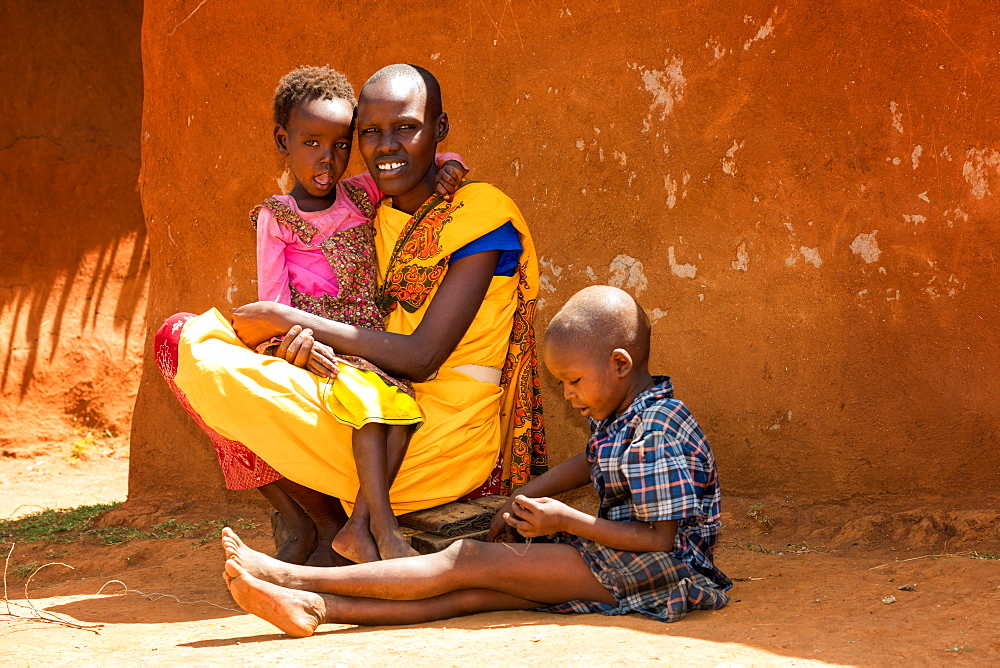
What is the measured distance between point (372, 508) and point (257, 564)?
0.47 meters

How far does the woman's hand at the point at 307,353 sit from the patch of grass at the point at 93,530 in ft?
4.76

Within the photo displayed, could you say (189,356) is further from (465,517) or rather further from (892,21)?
(892,21)

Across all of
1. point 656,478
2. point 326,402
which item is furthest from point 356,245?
point 656,478

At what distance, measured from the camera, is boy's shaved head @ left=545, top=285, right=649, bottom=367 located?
270 centimetres

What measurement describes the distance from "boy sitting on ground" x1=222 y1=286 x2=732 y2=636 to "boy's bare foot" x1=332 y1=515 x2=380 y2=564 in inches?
11.3

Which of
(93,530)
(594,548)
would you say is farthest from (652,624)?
(93,530)

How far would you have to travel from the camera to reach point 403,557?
9.11 feet

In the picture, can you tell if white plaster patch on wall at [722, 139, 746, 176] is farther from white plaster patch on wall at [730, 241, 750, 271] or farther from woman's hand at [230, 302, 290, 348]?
woman's hand at [230, 302, 290, 348]

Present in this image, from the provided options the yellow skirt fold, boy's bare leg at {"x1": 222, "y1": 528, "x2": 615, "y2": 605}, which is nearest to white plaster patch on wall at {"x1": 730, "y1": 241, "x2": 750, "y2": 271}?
the yellow skirt fold

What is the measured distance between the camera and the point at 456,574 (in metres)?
2.63

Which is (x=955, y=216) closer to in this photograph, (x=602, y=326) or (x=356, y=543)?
(x=602, y=326)

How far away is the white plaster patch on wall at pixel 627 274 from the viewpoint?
4090 mm

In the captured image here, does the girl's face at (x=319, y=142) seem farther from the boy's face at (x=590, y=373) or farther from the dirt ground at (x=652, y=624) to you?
the dirt ground at (x=652, y=624)

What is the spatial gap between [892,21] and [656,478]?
2.15 metres
